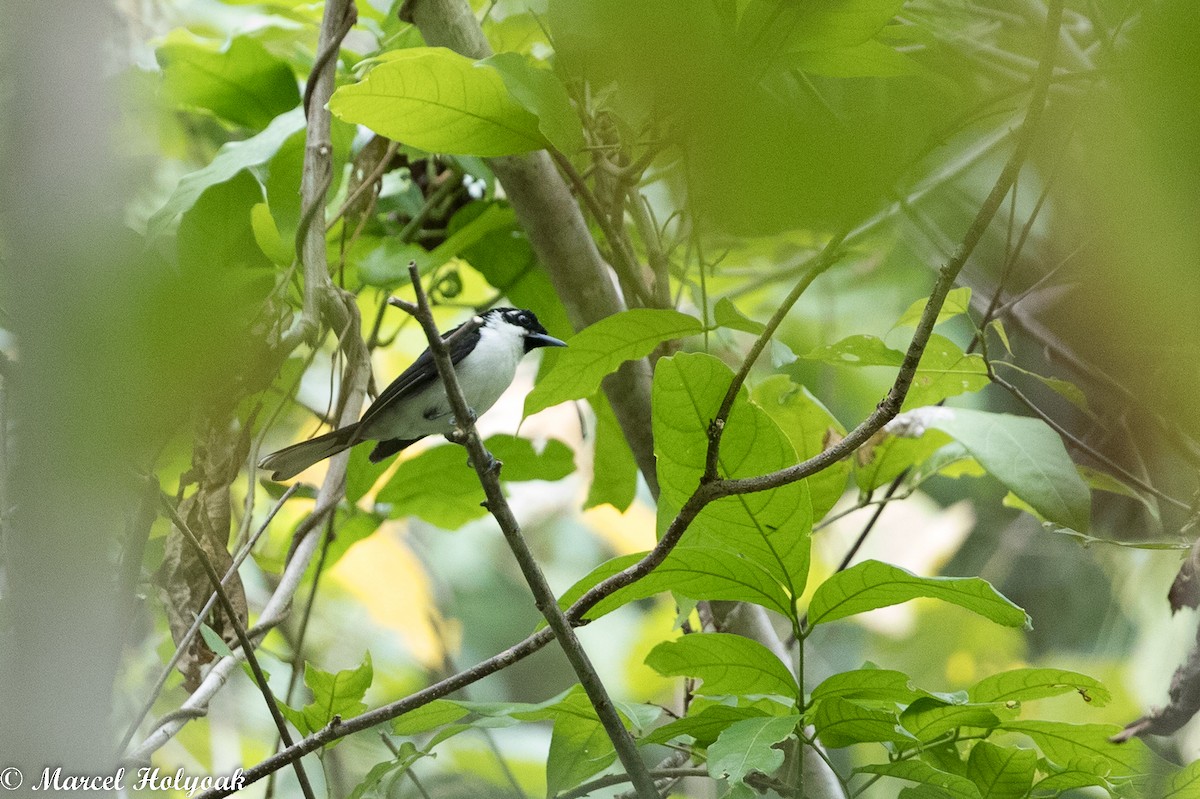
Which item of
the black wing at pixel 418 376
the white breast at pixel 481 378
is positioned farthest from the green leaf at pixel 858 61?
the white breast at pixel 481 378

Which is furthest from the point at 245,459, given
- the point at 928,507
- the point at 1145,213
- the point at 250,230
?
the point at 928,507

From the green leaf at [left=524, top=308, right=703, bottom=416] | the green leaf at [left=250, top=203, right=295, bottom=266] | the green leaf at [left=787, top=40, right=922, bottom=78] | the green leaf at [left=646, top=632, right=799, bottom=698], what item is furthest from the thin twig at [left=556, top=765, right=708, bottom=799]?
the green leaf at [left=250, top=203, right=295, bottom=266]

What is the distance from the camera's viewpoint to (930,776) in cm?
100

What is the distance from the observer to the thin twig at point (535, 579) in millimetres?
891

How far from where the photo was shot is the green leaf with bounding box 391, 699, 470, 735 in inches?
44.0

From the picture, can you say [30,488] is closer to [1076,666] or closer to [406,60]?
[406,60]

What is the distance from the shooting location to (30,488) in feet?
1.66

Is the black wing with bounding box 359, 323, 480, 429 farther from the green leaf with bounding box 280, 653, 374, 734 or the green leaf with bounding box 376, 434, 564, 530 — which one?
the green leaf with bounding box 280, 653, 374, 734

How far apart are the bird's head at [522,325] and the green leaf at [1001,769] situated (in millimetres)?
1242

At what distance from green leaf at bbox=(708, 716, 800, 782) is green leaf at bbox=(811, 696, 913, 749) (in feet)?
0.23

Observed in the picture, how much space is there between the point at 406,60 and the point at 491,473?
519 millimetres

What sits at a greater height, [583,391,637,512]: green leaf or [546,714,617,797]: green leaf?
[583,391,637,512]: green leaf

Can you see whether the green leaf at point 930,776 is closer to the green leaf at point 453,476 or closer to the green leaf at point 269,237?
the green leaf at point 453,476

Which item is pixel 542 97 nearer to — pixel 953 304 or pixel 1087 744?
pixel 953 304
